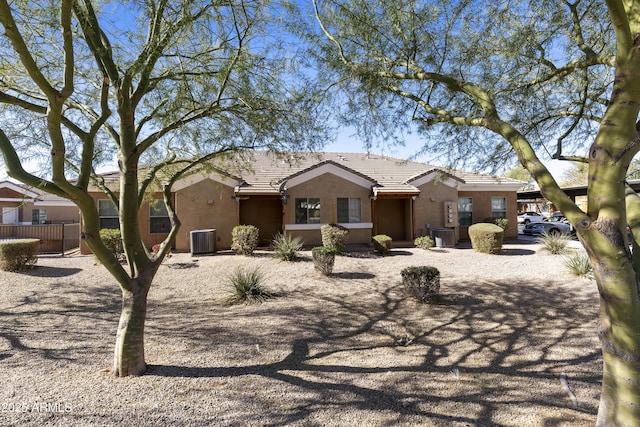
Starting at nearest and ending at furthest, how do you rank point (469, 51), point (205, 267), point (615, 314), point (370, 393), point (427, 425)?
point (615, 314) < point (427, 425) < point (370, 393) < point (469, 51) < point (205, 267)

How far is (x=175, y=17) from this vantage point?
4.65 metres

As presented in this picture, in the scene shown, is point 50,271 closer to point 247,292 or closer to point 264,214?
point 247,292

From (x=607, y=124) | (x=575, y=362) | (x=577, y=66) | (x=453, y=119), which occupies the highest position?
(x=577, y=66)

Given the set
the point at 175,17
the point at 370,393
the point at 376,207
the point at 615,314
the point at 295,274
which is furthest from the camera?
the point at 376,207

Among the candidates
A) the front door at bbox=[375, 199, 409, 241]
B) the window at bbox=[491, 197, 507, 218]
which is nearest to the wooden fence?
the front door at bbox=[375, 199, 409, 241]

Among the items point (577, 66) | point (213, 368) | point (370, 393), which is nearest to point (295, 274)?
point (213, 368)

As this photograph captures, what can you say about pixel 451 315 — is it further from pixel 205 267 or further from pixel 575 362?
pixel 205 267

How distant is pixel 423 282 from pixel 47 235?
18.7 meters

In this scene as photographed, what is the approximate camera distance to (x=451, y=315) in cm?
723

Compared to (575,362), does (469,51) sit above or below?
above

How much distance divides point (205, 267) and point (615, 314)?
1139 centimetres

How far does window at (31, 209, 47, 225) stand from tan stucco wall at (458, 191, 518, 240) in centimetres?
2877

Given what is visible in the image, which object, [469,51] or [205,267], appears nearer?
[469,51]

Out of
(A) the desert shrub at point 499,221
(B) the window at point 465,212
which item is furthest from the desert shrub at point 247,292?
(A) the desert shrub at point 499,221
